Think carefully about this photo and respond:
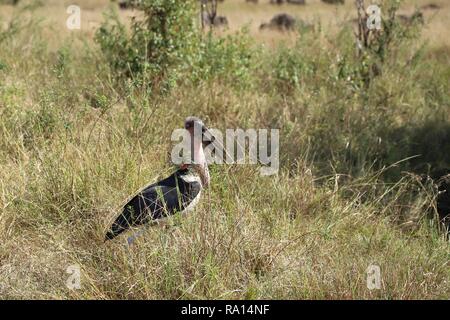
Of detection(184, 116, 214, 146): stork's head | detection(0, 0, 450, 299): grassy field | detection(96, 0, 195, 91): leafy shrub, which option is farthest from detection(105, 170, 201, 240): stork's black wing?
detection(96, 0, 195, 91): leafy shrub

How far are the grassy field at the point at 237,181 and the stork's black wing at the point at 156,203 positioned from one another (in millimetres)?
90

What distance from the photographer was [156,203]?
4121mm

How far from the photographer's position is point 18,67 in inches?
296

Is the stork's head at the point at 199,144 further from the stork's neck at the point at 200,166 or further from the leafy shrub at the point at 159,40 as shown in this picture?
the leafy shrub at the point at 159,40

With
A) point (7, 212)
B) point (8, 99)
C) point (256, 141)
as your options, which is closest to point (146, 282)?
point (7, 212)

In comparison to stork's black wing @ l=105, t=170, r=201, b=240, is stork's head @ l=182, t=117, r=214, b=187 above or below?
above

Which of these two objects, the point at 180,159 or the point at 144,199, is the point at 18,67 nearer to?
the point at 180,159

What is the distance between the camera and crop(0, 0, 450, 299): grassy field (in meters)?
3.77

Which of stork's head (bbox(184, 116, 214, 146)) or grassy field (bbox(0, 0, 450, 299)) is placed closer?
grassy field (bbox(0, 0, 450, 299))

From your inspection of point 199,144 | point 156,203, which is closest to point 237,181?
point 199,144

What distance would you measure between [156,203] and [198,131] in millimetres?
815

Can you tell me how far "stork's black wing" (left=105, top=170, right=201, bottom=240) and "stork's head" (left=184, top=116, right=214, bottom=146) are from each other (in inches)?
19.4

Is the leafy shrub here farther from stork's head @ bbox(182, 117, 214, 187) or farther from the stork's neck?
the stork's neck

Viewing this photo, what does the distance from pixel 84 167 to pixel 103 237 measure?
0.67 metres
